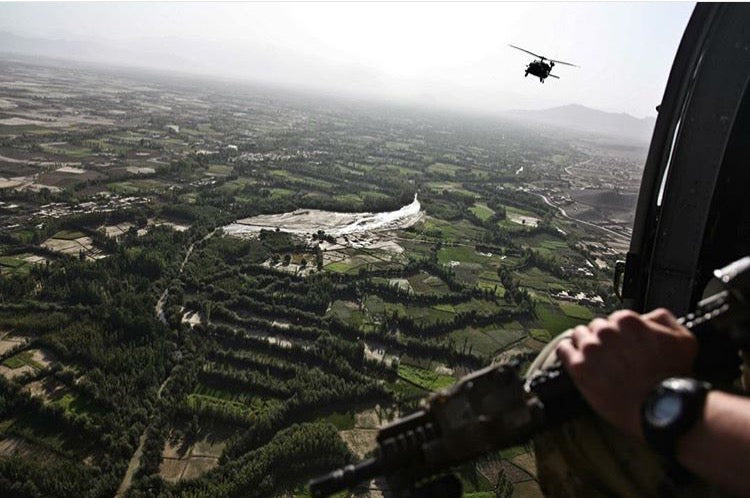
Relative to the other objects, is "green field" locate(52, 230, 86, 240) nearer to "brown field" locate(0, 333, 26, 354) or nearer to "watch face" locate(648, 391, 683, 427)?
"brown field" locate(0, 333, 26, 354)

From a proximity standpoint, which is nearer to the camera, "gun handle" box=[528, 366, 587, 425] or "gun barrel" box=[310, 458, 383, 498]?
"gun handle" box=[528, 366, 587, 425]

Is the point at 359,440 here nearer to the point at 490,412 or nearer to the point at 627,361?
the point at 490,412

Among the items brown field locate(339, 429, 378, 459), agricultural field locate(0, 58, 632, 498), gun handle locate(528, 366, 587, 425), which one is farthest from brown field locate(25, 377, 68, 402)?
gun handle locate(528, 366, 587, 425)

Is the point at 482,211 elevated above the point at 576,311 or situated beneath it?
elevated above

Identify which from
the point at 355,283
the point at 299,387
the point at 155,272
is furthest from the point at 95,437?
the point at 355,283

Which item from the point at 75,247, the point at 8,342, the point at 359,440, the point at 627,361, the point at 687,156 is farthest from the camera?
the point at 75,247

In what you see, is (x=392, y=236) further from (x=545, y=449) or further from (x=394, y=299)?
(x=545, y=449)

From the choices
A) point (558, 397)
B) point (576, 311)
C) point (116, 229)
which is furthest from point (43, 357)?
point (576, 311)
